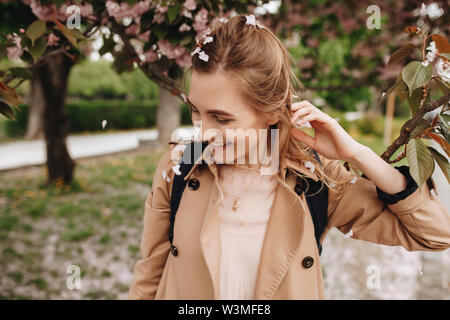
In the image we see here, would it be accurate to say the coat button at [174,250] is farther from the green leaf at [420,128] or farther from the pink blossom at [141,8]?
the pink blossom at [141,8]

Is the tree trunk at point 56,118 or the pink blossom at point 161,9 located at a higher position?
the tree trunk at point 56,118

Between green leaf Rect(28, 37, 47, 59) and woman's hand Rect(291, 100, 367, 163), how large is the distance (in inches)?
45.7

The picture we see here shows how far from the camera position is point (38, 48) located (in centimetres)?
150

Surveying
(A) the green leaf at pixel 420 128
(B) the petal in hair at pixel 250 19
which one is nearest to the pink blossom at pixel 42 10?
(B) the petal in hair at pixel 250 19

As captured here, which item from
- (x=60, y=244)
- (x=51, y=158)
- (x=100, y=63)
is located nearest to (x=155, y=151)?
(x=51, y=158)

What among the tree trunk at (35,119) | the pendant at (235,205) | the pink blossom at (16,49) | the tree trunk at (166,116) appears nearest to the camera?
the pendant at (235,205)

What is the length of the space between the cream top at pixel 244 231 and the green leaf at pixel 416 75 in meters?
0.55

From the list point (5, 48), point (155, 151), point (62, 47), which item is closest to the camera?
point (5, 48)

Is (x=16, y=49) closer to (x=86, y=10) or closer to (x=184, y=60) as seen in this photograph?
(x=86, y=10)

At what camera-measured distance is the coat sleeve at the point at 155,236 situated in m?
1.28

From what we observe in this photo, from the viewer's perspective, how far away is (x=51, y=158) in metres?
6.22

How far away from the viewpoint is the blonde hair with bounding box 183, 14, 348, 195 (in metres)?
1.08

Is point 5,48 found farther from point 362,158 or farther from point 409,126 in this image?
point 409,126
